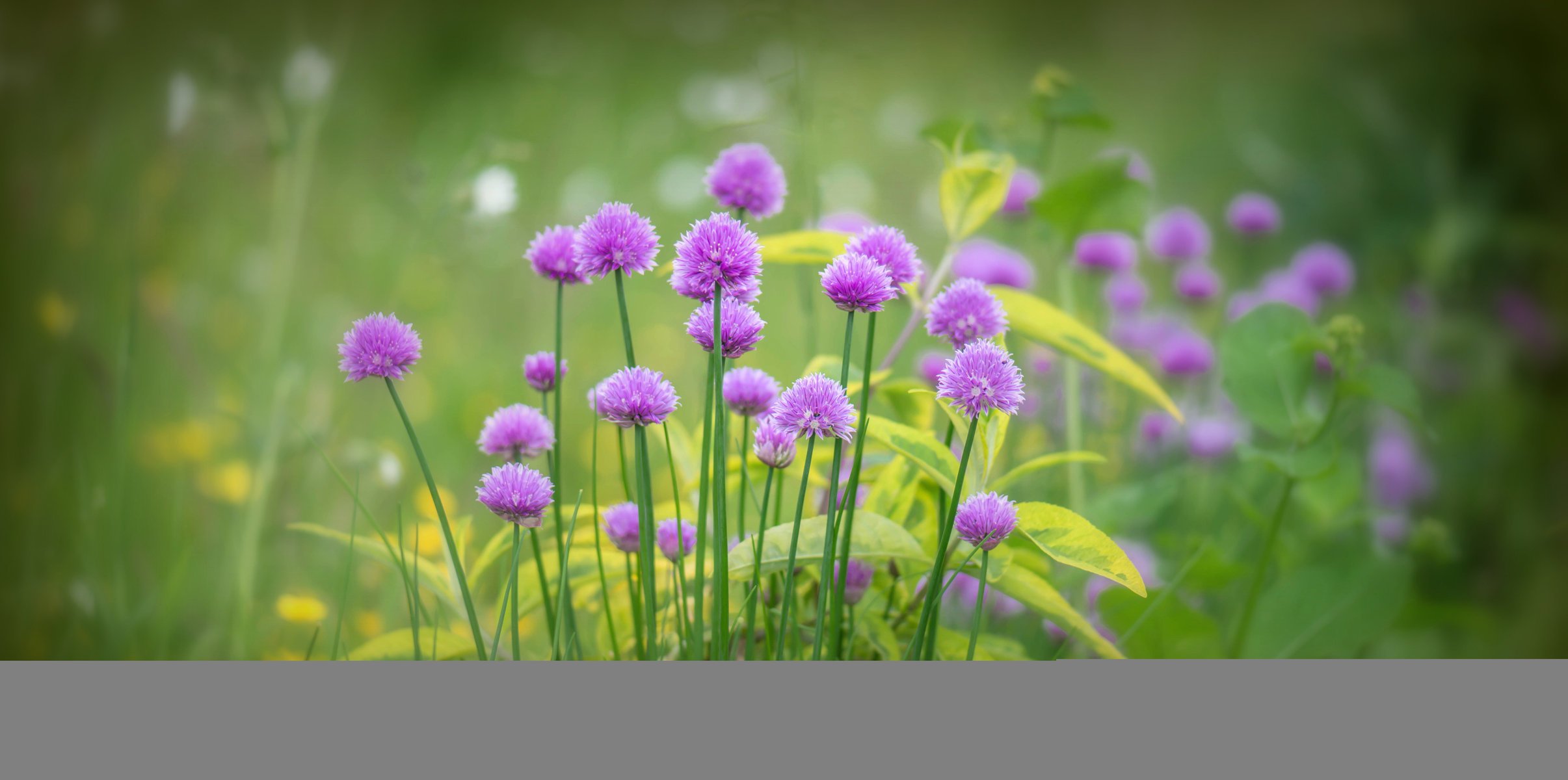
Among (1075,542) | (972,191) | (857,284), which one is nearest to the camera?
(857,284)

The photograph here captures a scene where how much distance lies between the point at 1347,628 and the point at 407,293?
1108 mm

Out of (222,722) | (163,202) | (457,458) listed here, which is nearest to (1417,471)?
(457,458)

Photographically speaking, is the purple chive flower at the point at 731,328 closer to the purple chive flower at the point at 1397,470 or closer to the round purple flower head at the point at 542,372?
the round purple flower head at the point at 542,372

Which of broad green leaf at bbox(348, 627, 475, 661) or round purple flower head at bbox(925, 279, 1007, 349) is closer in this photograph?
round purple flower head at bbox(925, 279, 1007, 349)

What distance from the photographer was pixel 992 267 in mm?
1053

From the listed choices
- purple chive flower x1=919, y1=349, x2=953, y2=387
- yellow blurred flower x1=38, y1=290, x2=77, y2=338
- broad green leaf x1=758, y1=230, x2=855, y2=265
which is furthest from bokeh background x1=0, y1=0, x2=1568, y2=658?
broad green leaf x1=758, y1=230, x2=855, y2=265

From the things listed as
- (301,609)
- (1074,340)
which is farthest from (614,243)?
(301,609)

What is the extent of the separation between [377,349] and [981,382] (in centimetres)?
43

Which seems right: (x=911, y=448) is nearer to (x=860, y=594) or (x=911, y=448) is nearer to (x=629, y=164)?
(x=860, y=594)

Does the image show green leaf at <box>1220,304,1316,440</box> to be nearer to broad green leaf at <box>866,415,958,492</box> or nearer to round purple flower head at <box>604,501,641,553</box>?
broad green leaf at <box>866,415,958,492</box>

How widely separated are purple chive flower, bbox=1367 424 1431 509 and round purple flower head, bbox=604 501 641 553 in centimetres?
99

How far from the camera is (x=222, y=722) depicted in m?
0.90

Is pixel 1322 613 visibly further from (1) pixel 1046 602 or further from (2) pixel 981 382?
(2) pixel 981 382

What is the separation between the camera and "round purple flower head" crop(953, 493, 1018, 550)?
2.20 ft
